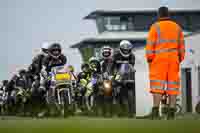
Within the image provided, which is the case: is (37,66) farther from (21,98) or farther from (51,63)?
(21,98)

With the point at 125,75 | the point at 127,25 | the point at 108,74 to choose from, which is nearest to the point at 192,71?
the point at 108,74

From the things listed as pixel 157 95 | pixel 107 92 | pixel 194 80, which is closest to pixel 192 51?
pixel 194 80

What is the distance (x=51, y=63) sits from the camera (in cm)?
1293

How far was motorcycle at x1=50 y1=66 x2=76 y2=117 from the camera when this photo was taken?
41.4ft

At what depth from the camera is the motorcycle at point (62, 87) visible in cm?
1262

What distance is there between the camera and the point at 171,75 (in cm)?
941

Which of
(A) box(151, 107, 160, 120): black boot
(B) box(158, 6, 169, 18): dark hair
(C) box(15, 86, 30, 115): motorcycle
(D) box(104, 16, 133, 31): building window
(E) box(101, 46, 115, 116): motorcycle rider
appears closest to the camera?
(B) box(158, 6, 169, 18): dark hair

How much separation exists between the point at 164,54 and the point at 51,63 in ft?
12.8

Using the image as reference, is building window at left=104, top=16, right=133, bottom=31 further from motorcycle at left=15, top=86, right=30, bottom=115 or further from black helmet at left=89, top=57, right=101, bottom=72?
motorcycle at left=15, top=86, right=30, bottom=115

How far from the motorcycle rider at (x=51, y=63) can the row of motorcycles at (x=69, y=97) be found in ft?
0.06

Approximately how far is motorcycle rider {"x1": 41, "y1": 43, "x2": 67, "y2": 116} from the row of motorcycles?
2 centimetres

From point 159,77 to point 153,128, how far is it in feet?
11.4

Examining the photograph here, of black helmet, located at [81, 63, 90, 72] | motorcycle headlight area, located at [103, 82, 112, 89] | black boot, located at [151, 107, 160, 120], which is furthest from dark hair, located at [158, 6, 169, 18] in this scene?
black helmet, located at [81, 63, 90, 72]

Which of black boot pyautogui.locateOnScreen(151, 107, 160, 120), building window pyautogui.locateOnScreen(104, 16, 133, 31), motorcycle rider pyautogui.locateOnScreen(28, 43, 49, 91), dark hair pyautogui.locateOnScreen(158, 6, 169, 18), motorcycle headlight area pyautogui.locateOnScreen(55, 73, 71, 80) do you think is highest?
building window pyautogui.locateOnScreen(104, 16, 133, 31)
